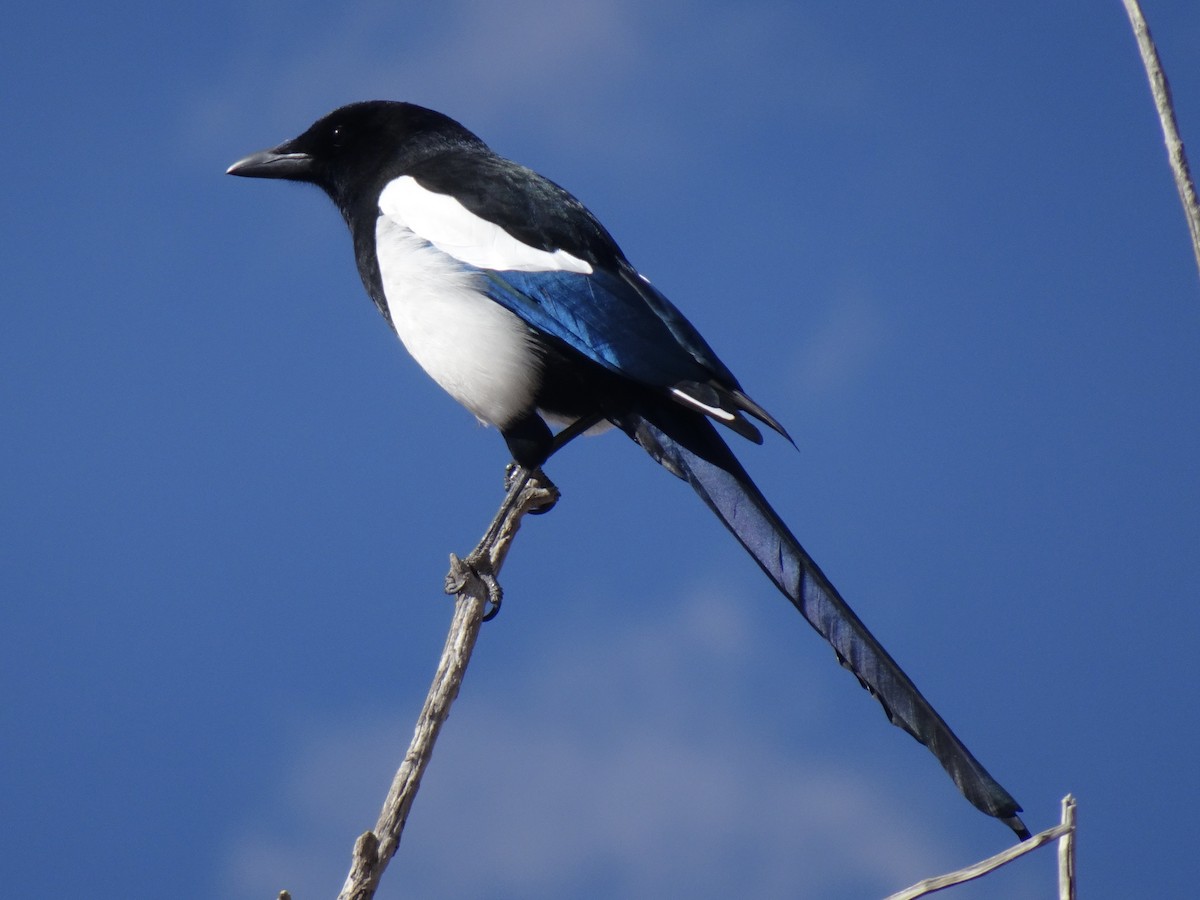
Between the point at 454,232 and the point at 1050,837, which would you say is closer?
the point at 1050,837

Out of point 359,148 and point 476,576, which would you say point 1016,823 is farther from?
point 359,148

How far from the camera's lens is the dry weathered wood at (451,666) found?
143 cm

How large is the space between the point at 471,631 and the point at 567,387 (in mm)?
402

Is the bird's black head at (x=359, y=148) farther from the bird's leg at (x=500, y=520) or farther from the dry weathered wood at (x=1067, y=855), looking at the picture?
the dry weathered wood at (x=1067, y=855)

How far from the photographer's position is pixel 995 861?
110cm

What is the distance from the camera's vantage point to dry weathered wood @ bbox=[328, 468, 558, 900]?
143 cm

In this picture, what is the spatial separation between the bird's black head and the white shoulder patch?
0.20 meters

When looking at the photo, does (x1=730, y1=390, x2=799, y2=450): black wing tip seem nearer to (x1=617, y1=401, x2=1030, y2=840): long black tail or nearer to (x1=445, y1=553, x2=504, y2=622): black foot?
(x1=617, y1=401, x2=1030, y2=840): long black tail

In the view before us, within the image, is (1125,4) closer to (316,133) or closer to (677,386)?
(677,386)

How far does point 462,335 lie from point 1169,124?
1.12 m

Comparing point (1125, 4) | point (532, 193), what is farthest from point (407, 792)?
point (1125, 4)

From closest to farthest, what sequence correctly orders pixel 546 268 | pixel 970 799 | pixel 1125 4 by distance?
pixel 1125 4, pixel 970 799, pixel 546 268

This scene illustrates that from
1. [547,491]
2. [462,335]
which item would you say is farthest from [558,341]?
[547,491]

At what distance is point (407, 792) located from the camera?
151 cm
